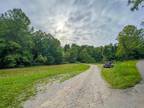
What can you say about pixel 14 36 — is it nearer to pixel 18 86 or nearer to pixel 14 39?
pixel 14 39

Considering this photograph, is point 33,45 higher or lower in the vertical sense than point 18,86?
higher

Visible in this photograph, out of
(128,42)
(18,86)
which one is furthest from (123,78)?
(128,42)

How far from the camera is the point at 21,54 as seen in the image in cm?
5628

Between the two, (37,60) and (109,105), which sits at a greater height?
(37,60)

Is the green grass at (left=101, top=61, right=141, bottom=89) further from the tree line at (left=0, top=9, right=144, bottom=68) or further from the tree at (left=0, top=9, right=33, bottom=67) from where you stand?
the tree at (left=0, top=9, right=33, bottom=67)

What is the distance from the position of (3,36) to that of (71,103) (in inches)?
1873

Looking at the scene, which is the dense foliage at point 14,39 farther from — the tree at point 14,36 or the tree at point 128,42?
the tree at point 128,42

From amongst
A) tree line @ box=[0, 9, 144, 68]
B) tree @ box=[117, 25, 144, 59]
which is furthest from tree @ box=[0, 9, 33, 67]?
tree @ box=[117, 25, 144, 59]

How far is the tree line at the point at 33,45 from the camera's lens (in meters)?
52.3

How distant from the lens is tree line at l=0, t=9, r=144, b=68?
5234 centimetres

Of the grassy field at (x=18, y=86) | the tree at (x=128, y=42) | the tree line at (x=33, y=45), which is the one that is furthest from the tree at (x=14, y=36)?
the tree at (x=128, y=42)

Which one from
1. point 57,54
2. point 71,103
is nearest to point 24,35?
point 57,54

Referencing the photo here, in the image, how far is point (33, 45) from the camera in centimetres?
6394

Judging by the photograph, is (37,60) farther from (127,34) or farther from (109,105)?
(109,105)
